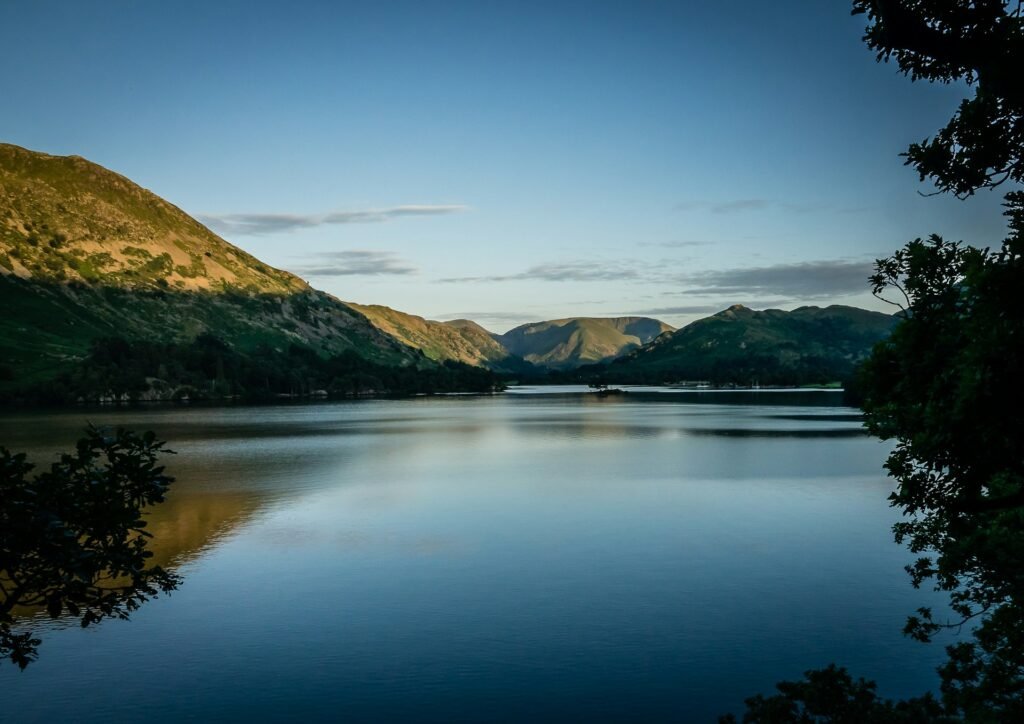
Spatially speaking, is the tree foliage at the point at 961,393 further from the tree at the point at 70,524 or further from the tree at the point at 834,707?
the tree at the point at 70,524

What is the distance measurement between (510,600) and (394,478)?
53.2m

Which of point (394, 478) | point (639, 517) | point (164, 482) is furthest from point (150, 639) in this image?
point (394, 478)

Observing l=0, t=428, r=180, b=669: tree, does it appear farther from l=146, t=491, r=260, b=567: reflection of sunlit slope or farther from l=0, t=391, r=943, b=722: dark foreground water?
l=146, t=491, r=260, b=567: reflection of sunlit slope

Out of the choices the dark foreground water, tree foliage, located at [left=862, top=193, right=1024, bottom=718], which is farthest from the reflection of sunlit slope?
tree foliage, located at [left=862, top=193, right=1024, bottom=718]

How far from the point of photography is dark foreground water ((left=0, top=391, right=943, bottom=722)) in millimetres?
29906

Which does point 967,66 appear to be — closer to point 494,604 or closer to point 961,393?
point 961,393

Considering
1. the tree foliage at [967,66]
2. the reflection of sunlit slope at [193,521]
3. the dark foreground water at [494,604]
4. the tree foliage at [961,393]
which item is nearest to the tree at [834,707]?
the tree foliage at [961,393]

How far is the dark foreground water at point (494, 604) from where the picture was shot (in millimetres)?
29906

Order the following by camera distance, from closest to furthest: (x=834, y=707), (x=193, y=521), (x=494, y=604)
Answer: (x=834, y=707) → (x=494, y=604) → (x=193, y=521)

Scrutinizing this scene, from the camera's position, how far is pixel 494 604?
41.1m

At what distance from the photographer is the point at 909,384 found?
662 inches

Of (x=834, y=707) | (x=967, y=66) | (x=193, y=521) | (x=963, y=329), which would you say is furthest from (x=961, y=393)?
(x=193, y=521)

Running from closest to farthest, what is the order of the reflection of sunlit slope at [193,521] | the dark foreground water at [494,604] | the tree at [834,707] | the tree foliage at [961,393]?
1. the tree foliage at [961,393]
2. the tree at [834,707]
3. the dark foreground water at [494,604]
4. the reflection of sunlit slope at [193,521]

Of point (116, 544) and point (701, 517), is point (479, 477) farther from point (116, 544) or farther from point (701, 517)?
point (116, 544)
